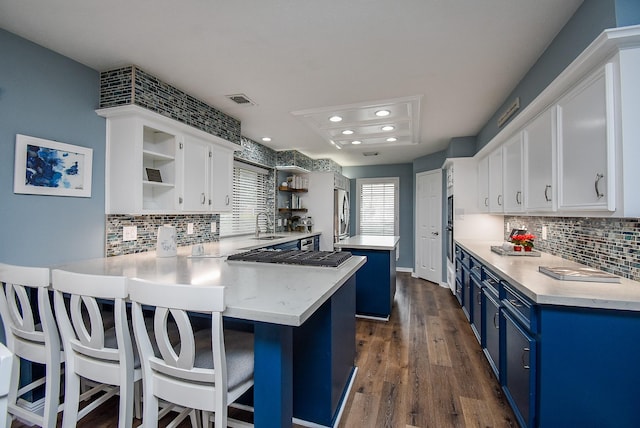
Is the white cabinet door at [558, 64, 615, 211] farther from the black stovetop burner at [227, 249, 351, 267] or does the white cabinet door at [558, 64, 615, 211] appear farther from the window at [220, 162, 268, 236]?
the window at [220, 162, 268, 236]

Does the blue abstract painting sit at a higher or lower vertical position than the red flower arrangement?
higher

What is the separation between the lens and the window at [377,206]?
22.4ft

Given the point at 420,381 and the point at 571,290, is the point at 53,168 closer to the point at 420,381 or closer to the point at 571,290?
the point at 420,381

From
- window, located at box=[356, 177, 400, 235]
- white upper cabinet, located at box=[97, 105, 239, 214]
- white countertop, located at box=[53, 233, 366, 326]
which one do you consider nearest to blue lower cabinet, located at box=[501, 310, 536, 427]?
white countertop, located at box=[53, 233, 366, 326]

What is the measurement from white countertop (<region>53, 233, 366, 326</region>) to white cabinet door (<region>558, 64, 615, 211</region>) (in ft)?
4.35

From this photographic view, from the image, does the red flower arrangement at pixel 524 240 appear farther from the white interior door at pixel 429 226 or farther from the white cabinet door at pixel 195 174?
the white cabinet door at pixel 195 174

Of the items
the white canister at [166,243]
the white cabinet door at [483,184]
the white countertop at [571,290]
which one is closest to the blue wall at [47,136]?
the white canister at [166,243]

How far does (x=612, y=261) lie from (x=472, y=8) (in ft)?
5.61

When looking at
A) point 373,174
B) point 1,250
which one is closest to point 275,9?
point 1,250

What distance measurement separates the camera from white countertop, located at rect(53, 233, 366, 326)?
1110 millimetres

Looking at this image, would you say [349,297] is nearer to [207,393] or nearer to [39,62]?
[207,393]

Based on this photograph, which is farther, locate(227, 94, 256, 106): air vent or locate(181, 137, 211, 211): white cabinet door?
locate(227, 94, 256, 106): air vent

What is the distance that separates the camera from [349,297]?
2092 millimetres

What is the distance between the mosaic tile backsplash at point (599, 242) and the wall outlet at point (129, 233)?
3467 mm
